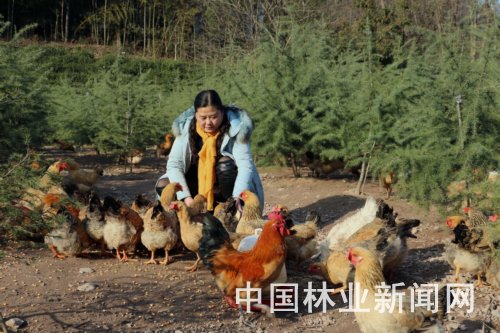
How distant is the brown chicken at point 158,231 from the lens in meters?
5.53

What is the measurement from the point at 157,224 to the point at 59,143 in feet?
36.8

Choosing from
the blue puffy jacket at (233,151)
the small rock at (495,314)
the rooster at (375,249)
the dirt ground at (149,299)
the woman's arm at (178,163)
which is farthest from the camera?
the woman's arm at (178,163)

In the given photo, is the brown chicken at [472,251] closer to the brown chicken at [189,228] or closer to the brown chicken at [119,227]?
the brown chicken at [189,228]

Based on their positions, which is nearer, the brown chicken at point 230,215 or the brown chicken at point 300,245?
the brown chicken at point 300,245

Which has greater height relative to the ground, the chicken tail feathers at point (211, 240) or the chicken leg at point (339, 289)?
the chicken tail feathers at point (211, 240)

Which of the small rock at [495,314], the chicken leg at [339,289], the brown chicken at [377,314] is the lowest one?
the small rock at [495,314]

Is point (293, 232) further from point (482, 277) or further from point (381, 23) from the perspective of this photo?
point (381, 23)

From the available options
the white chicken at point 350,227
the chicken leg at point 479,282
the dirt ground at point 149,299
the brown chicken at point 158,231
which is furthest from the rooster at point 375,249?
the brown chicken at point 158,231

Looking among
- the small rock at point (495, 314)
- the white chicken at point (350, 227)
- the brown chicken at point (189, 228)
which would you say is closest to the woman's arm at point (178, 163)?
the brown chicken at point (189, 228)

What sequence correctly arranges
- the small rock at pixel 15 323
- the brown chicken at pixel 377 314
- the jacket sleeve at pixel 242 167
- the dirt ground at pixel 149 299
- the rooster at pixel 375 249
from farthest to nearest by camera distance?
the jacket sleeve at pixel 242 167 < the rooster at pixel 375 249 < the dirt ground at pixel 149 299 < the small rock at pixel 15 323 < the brown chicken at pixel 377 314

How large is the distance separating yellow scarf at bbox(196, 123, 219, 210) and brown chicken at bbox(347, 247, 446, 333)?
2.98 meters

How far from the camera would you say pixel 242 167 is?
260 inches

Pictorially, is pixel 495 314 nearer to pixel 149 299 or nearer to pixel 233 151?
pixel 149 299

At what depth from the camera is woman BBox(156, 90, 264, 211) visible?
21.7 feet
